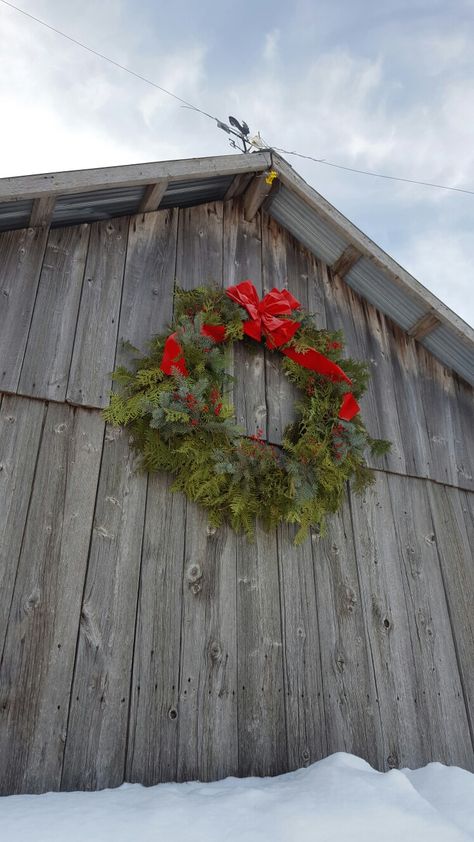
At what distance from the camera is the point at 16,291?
10.8 ft

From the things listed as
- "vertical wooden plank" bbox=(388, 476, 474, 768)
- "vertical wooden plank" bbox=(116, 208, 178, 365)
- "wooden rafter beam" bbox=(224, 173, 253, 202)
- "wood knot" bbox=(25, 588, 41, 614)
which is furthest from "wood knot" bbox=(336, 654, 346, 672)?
"wooden rafter beam" bbox=(224, 173, 253, 202)

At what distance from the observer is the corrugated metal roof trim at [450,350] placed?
4566 millimetres

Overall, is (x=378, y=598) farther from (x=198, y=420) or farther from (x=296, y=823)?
(x=296, y=823)

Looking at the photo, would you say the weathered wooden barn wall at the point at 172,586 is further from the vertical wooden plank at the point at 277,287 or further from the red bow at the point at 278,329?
the red bow at the point at 278,329

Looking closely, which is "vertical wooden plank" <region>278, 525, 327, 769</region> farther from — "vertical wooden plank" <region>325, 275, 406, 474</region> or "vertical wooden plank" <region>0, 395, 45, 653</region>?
"vertical wooden plank" <region>0, 395, 45, 653</region>

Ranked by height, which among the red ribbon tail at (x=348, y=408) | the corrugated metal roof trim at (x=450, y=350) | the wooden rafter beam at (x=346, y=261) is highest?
the wooden rafter beam at (x=346, y=261)

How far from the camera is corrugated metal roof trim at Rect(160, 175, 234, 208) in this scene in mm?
3999

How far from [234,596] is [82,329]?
1.66m

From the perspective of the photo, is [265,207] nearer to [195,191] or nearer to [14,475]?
[195,191]

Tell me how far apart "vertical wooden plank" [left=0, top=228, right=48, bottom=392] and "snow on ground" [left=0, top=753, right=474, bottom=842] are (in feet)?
6.09

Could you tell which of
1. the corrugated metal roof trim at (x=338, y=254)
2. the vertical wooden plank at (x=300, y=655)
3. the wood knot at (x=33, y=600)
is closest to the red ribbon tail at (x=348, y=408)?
the vertical wooden plank at (x=300, y=655)

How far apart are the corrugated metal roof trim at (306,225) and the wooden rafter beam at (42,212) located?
1755 millimetres

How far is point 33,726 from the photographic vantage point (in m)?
2.49

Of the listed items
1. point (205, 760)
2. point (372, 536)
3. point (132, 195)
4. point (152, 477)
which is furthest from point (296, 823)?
point (132, 195)
